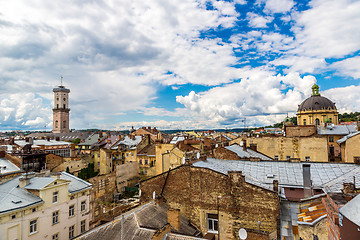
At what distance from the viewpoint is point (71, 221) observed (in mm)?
Result: 25078

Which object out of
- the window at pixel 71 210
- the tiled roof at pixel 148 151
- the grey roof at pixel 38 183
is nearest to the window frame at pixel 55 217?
the window at pixel 71 210

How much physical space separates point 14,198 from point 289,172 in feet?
87.3

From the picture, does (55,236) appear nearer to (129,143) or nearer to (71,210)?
(71,210)

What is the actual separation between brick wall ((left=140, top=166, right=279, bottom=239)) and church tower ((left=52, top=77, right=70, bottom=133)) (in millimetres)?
138227

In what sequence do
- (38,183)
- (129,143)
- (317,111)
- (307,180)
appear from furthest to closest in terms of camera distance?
(317,111) < (129,143) < (38,183) < (307,180)

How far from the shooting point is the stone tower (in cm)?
13900

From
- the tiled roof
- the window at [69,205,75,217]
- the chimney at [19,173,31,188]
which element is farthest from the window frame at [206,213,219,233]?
the tiled roof

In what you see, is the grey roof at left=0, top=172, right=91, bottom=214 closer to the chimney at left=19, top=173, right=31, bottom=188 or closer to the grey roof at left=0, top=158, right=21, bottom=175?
the chimney at left=19, top=173, right=31, bottom=188

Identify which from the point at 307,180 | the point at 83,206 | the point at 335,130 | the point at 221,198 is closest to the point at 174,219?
the point at 221,198

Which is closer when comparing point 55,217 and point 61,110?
point 55,217

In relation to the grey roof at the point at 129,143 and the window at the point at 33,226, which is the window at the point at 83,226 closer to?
the window at the point at 33,226

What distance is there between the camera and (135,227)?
1477 cm

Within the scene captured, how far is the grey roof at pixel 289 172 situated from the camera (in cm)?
1954

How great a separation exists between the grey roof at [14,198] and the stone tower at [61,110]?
12974 centimetres
